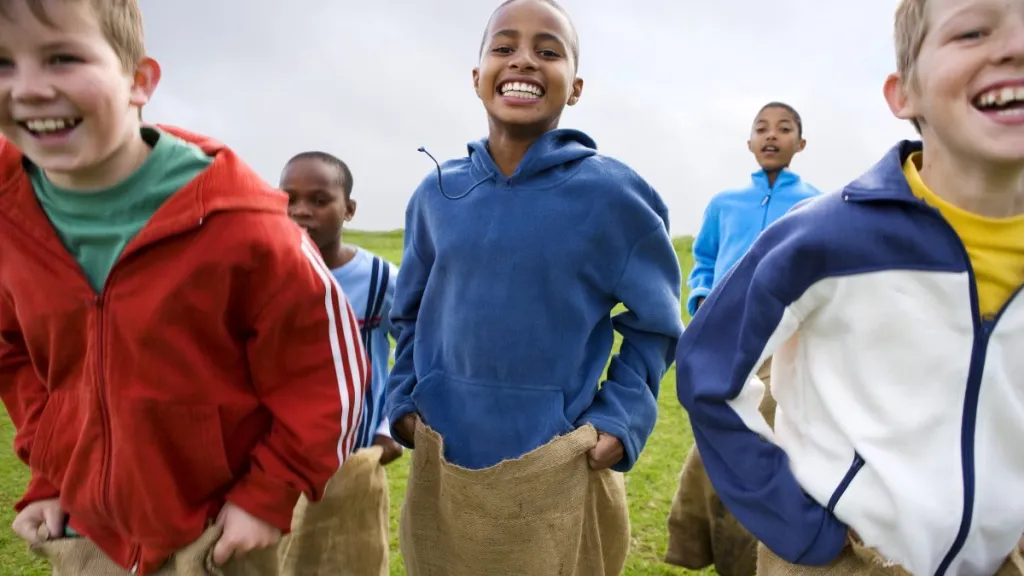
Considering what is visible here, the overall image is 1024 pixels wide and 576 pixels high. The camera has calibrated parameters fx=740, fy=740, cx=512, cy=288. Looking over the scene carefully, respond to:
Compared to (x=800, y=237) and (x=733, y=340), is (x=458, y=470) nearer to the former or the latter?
(x=733, y=340)

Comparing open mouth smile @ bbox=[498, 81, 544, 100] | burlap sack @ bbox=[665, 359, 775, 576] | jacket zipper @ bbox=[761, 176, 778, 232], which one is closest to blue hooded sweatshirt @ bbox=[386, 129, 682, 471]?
open mouth smile @ bbox=[498, 81, 544, 100]

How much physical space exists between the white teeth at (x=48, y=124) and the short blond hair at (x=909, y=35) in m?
1.54

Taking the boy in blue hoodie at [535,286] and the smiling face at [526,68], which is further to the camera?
the smiling face at [526,68]

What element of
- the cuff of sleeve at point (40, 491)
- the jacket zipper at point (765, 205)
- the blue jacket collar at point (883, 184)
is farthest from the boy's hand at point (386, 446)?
the jacket zipper at point (765, 205)

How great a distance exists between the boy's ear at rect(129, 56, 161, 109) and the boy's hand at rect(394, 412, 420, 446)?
3.15 feet

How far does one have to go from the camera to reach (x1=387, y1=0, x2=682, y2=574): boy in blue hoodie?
5.76ft

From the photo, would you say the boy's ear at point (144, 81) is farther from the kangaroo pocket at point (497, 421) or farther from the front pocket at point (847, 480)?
the front pocket at point (847, 480)

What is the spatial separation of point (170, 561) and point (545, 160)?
3.91ft

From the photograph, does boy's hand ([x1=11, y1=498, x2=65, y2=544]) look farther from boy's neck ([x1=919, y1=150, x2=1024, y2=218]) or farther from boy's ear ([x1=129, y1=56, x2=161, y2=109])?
boy's neck ([x1=919, y1=150, x2=1024, y2=218])

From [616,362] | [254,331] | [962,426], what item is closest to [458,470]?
[616,362]

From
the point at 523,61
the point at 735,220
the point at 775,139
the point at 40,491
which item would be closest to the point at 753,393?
the point at 523,61

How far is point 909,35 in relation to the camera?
4.56ft

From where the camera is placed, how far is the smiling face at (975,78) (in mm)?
1208

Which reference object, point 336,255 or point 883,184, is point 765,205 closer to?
point 336,255
